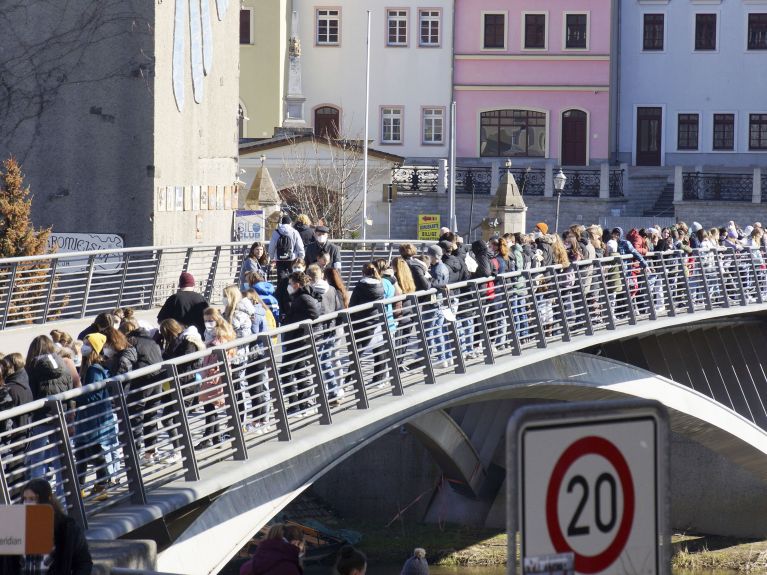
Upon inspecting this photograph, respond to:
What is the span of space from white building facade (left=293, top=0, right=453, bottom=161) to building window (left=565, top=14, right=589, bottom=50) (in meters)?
5.36

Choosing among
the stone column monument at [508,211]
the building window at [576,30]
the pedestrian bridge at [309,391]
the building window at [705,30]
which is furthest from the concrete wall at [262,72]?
the pedestrian bridge at [309,391]

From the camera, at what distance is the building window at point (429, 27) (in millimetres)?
63000

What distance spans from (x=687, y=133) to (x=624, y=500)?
6052 cm

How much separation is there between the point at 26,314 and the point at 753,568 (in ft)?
68.0

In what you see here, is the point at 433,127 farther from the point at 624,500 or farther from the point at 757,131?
the point at 624,500

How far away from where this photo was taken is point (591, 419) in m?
3.96

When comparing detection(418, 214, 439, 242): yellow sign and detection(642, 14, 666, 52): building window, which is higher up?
detection(642, 14, 666, 52): building window

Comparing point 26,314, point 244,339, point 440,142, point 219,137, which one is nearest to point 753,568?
point 219,137

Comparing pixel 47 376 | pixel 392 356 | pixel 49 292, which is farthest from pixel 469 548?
pixel 47 376

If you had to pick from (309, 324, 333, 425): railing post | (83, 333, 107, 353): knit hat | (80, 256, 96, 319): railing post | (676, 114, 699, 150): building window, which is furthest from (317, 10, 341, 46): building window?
(83, 333, 107, 353): knit hat

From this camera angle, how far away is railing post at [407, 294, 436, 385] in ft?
54.7

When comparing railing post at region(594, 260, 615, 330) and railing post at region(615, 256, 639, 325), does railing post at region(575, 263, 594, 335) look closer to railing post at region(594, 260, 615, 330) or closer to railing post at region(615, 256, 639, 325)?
railing post at region(594, 260, 615, 330)

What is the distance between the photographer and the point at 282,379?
15.6m

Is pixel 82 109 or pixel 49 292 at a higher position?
pixel 82 109
